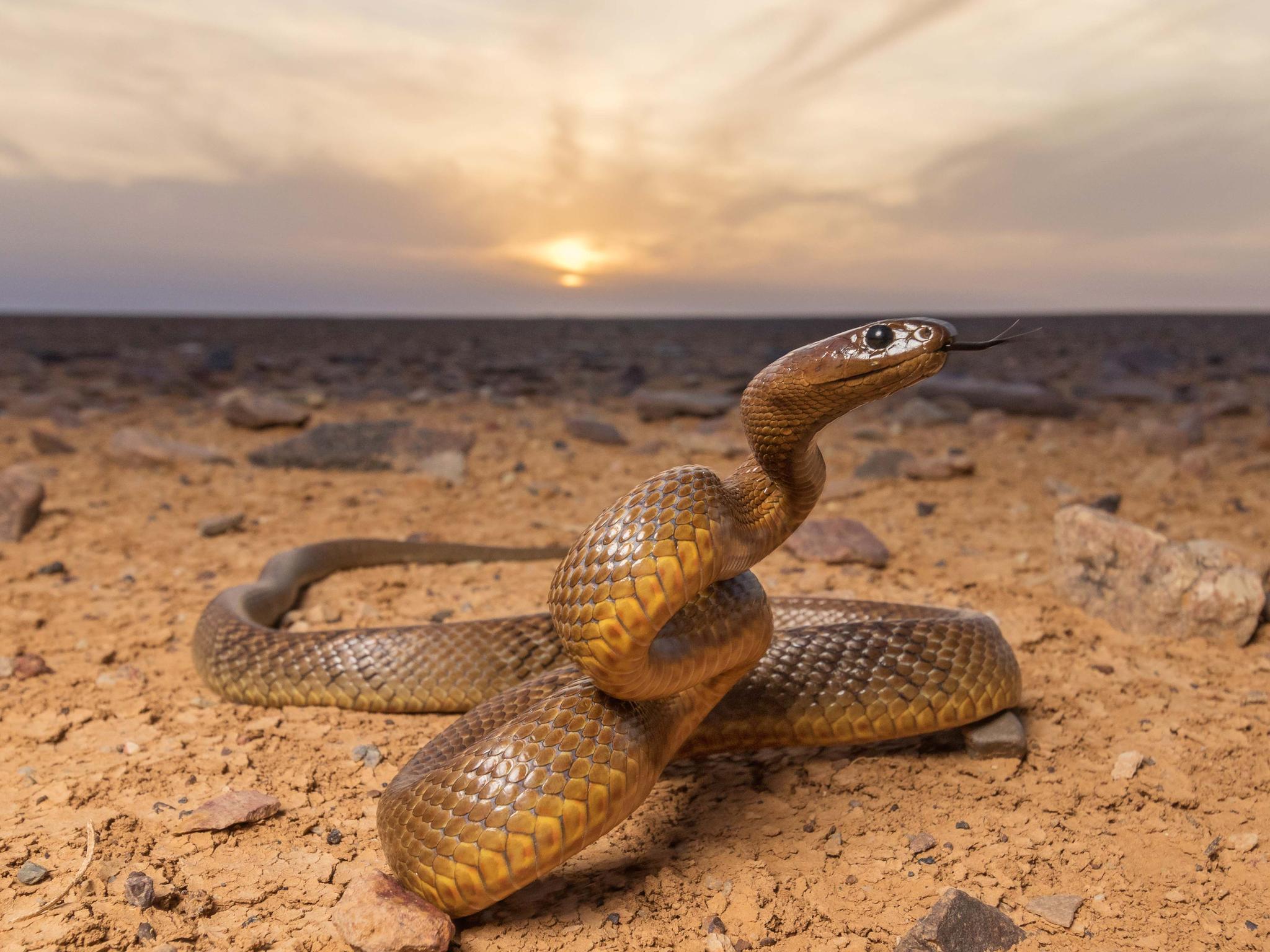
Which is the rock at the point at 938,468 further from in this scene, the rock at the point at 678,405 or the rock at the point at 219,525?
the rock at the point at 219,525

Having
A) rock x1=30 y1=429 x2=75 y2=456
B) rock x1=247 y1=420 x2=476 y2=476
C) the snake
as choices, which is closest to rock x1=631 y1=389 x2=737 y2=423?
rock x1=247 y1=420 x2=476 y2=476

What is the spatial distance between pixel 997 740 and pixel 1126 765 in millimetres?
581

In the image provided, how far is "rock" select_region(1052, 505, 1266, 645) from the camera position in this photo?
527 cm

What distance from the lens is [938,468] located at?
32.2 feet

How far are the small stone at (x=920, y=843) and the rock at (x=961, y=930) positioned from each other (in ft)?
1.42

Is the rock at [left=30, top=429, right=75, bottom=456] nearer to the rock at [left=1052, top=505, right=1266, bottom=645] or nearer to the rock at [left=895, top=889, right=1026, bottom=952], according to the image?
the rock at [left=1052, top=505, right=1266, bottom=645]

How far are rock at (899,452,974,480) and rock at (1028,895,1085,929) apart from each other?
23.3ft

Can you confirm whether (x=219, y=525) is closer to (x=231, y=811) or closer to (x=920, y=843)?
(x=231, y=811)

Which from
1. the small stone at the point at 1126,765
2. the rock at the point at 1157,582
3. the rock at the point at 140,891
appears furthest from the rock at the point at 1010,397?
the rock at the point at 140,891

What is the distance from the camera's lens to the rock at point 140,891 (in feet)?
9.89

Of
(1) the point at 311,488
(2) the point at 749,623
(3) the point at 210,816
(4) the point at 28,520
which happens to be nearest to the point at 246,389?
(1) the point at 311,488

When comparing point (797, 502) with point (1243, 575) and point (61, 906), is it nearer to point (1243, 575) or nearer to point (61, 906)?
point (61, 906)

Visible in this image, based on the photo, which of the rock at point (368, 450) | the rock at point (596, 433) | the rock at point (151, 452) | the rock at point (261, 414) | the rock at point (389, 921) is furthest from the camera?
the rock at point (261, 414)

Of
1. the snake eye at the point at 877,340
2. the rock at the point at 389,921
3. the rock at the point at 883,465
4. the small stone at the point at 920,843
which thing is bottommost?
the small stone at the point at 920,843
